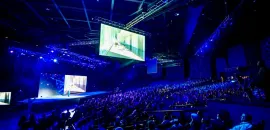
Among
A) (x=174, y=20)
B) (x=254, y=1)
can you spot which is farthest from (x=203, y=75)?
(x=254, y=1)

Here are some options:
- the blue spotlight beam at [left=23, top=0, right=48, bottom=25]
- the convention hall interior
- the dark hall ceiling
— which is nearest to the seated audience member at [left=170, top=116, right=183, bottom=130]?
the convention hall interior

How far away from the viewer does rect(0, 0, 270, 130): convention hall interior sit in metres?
6.41

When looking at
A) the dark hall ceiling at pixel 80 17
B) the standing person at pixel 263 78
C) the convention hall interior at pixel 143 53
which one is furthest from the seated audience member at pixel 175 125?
the dark hall ceiling at pixel 80 17

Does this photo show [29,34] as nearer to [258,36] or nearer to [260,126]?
[260,126]

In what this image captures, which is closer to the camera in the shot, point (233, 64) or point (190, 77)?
point (233, 64)

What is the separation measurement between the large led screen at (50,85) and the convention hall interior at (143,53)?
187 centimetres

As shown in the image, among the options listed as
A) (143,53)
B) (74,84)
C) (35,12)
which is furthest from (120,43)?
(74,84)

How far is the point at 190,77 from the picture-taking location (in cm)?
2244

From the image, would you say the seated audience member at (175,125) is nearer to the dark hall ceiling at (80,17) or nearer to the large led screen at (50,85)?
the dark hall ceiling at (80,17)

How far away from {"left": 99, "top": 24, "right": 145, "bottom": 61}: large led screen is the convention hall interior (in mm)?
49

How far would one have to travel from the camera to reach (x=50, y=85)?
23344mm

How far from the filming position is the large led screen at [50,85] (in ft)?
72.5

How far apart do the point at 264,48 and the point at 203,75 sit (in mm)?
9687

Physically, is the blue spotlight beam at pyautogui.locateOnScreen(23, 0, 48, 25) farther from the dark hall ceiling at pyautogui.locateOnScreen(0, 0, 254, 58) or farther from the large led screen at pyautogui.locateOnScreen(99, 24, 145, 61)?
the large led screen at pyautogui.locateOnScreen(99, 24, 145, 61)
